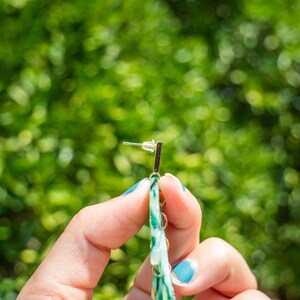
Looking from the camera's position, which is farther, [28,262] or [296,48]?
[296,48]

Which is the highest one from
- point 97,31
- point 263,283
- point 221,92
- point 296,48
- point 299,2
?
point 97,31

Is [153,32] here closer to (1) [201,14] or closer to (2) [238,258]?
(1) [201,14]

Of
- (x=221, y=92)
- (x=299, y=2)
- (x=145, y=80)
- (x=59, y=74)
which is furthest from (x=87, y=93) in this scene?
(x=299, y=2)

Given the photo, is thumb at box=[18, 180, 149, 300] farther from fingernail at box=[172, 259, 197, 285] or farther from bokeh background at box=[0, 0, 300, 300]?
bokeh background at box=[0, 0, 300, 300]

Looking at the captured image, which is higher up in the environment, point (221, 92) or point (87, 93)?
point (87, 93)

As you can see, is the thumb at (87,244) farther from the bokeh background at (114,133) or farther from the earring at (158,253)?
the bokeh background at (114,133)

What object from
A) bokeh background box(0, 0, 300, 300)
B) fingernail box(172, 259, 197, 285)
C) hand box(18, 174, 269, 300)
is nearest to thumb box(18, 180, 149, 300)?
hand box(18, 174, 269, 300)

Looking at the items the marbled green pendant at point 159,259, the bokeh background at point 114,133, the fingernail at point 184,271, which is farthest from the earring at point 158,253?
the bokeh background at point 114,133
